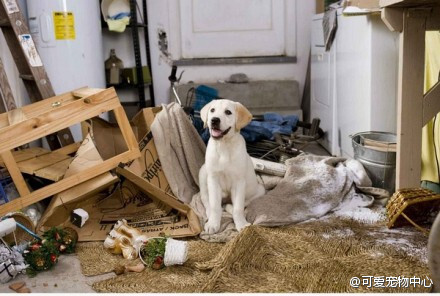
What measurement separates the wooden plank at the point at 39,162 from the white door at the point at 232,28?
2023 mm

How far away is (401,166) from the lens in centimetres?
205

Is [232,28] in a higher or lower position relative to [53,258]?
higher

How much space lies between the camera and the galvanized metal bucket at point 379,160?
99.4 inches

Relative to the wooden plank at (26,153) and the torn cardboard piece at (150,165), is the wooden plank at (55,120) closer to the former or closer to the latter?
the torn cardboard piece at (150,165)

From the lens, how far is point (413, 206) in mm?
1998

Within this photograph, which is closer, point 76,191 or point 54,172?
point 76,191

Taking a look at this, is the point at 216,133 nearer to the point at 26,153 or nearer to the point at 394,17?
the point at 394,17

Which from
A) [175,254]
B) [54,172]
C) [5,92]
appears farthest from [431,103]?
[5,92]

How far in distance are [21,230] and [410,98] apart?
5.35 feet

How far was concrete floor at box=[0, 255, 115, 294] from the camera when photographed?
5.64ft

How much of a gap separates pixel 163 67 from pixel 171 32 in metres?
0.31

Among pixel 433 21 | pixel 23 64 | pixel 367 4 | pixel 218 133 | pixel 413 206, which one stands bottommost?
pixel 413 206

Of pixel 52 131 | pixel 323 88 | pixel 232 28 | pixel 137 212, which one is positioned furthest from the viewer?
pixel 232 28

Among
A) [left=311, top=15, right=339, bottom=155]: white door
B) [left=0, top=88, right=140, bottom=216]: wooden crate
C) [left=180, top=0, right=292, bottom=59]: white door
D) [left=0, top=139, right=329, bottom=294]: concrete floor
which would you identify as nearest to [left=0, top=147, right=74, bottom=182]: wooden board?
[left=0, top=88, right=140, bottom=216]: wooden crate
